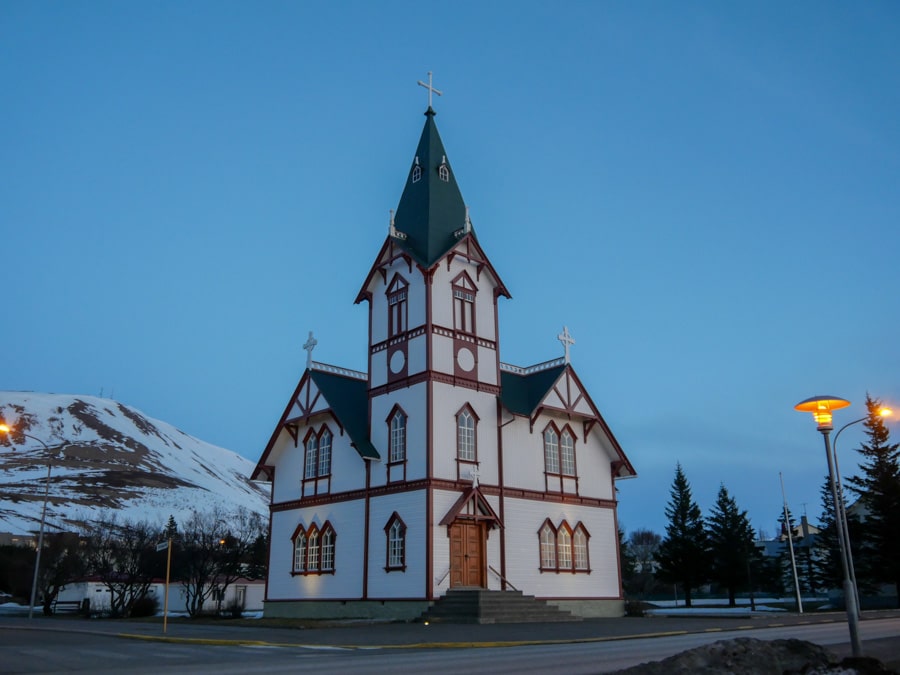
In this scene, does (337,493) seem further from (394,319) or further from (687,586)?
(687,586)

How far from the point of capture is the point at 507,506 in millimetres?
32500

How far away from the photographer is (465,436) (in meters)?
32.2

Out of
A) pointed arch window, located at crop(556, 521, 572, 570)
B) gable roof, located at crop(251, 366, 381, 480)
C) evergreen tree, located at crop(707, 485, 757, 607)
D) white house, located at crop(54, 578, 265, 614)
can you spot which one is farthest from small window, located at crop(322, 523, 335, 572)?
evergreen tree, located at crop(707, 485, 757, 607)

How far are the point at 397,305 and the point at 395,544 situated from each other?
32.5ft

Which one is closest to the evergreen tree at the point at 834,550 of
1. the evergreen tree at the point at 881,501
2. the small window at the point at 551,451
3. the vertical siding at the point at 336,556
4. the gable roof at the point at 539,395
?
A: the evergreen tree at the point at 881,501

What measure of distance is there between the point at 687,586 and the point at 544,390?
32076 mm

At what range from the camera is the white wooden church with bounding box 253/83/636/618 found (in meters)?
30.9

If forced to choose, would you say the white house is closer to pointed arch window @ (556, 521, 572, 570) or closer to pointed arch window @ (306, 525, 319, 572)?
pointed arch window @ (306, 525, 319, 572)

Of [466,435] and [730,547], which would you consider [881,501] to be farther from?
[466,435]

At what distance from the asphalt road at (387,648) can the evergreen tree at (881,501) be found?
2140 cm

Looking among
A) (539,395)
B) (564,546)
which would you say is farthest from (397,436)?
(564,546)

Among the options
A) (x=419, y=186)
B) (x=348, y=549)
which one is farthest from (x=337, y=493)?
(x=419, y=186)

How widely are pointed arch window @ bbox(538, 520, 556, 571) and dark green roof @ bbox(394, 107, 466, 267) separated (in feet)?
39.6

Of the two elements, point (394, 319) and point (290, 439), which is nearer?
point (394, 319)
